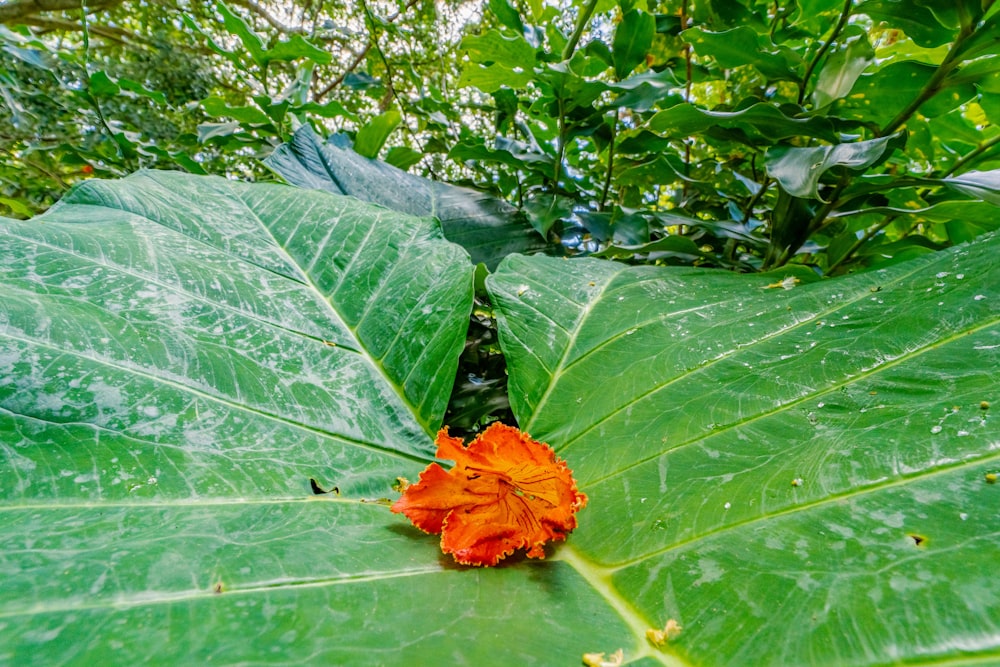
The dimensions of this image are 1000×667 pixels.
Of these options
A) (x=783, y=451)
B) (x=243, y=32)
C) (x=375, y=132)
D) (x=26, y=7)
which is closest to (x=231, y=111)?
(x=243, y=32)

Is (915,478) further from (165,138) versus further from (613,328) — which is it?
(165,138)

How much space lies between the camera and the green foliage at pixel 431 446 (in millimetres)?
312

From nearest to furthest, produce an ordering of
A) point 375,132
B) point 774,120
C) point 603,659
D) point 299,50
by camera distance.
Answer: point 603,659
point 774,120
point 299,50
point 375,132

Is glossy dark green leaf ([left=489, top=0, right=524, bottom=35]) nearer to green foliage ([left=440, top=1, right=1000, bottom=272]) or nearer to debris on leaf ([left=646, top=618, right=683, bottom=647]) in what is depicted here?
green foliage ([left=440, top=1, right=1000, bottom=272])

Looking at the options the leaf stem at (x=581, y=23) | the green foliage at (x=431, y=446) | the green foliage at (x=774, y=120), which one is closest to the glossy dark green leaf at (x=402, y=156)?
the green foliage at (x=774, y=120)

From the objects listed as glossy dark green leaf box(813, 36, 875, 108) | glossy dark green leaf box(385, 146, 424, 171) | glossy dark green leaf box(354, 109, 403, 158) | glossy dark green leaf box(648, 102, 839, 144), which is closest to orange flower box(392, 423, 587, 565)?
glossy dark green leaf box(648, 102, 839, 144)

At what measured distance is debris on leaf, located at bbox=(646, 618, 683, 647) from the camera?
0.33 meters

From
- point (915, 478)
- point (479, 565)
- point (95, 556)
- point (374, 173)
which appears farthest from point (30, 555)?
point (374, 173)

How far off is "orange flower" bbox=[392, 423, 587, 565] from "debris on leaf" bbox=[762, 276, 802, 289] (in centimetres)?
48

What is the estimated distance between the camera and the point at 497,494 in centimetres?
51

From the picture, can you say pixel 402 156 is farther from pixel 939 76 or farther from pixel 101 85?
pixel 939 76

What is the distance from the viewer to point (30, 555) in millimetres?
351

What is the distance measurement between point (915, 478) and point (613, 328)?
0.39 m

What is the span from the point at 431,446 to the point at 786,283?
570mm
